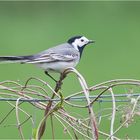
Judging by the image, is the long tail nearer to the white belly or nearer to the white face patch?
the white belly

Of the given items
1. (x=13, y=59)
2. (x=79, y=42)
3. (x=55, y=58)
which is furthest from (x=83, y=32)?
(x=13, y=59)

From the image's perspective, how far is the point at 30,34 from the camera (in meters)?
10.9

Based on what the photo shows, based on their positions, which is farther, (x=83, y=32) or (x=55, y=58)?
(x=83, y=32)

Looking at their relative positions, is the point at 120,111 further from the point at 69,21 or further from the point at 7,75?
the point at 69,21

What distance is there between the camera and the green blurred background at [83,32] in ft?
29.9

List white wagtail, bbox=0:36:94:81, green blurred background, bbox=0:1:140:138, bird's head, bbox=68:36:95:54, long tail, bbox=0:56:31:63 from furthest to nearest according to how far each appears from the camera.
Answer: green blurred background, bbox=0:1:140:138 → bird's head, bbox=68:36:95:54 → white wagtail, bbox=0:36:94:81 → long tail, bbox=0:56:31:63

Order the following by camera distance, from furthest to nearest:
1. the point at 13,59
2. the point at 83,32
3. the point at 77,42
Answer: the point at 83,32, the point at 77,42, the point at 13,59

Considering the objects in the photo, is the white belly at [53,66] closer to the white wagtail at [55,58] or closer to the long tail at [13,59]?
the white wagtail at [55,58]

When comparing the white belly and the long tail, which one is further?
the white belly

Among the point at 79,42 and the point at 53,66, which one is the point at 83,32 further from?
the point at 53,66

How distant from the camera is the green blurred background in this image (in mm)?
9117

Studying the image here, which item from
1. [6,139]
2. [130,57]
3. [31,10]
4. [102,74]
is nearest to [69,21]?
[31,10]

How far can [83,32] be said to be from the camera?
10523 millimetres

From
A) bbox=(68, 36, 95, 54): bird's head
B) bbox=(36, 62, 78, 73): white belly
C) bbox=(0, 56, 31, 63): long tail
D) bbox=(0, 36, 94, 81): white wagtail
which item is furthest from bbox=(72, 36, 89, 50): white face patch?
bbox=(0, 56, 31, 63): long tail
